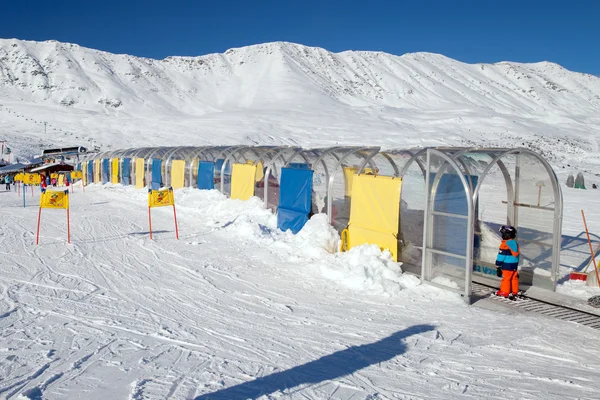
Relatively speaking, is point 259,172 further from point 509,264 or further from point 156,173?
point 509,264

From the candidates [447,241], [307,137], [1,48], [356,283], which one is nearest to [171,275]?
[356,283]

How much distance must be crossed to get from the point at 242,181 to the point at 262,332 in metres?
10.1

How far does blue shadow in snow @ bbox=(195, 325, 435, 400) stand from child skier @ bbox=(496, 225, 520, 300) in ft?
7.83

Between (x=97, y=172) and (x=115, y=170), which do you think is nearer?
(x=115, y=170)

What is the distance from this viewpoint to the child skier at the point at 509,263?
24.0ft

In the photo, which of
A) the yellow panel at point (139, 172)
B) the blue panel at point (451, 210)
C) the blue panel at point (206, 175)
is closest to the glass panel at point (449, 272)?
the blue panel at point (451, 210)

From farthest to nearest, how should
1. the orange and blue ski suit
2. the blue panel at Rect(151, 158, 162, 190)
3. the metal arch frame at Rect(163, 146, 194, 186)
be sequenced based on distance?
the blue panel at Rect(151, 158, 162, 190) < the metal arch frame at Rect(163, 146, 194, 186) < the orange and blue ski suit

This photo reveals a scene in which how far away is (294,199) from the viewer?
12281 mm

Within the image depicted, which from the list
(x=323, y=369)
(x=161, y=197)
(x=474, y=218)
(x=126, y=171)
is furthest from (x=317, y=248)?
(x=126, y=171)

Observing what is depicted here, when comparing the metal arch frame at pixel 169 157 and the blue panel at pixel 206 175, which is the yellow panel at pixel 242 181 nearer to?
the blue panel at pixel 206 175

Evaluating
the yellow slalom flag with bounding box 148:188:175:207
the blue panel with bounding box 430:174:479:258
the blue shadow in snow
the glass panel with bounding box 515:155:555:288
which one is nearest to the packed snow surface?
the blue shadow in snow

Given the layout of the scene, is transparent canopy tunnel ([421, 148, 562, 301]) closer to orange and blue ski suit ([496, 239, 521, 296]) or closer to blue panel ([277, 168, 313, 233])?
orange and blue ski suit ([496, 239, 521, 296])

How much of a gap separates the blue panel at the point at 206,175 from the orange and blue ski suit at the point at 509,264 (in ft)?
42.3

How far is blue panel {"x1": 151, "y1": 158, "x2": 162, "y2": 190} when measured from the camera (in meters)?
22.8
